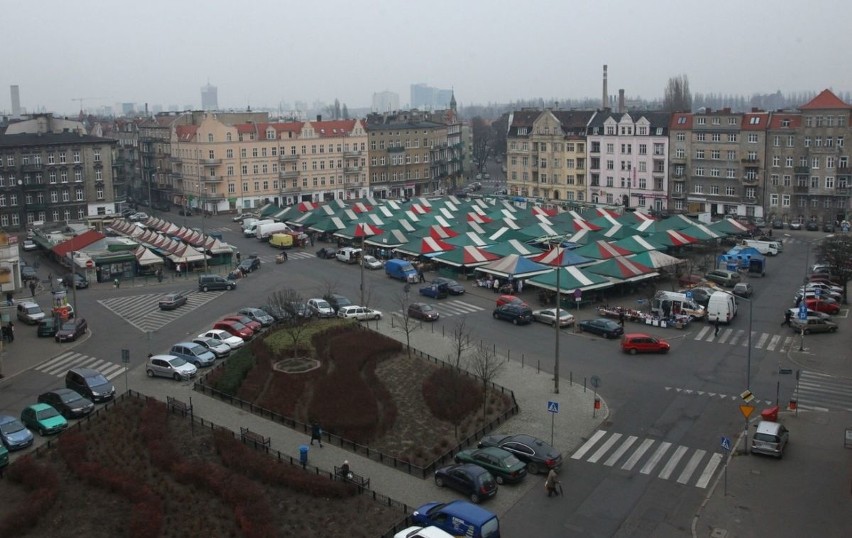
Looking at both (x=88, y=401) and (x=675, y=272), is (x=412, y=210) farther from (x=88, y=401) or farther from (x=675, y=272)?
(x=88, y=401)

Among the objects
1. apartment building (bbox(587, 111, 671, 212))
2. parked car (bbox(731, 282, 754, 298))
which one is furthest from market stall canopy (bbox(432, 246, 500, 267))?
apartment building (bbox(587, 111, 671, 212))

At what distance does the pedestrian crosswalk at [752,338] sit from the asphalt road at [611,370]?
3.2 inches

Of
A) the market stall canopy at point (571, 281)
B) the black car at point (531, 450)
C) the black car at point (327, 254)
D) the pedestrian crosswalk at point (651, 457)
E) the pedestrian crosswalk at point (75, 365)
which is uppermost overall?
the market stall canopy at point (571, 281)

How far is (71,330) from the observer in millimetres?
34531

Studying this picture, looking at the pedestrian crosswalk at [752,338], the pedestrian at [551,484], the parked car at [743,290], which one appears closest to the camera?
the pedestrian at [551,484]

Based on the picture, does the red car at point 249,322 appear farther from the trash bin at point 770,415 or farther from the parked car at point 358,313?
the trash bin at point 770,415

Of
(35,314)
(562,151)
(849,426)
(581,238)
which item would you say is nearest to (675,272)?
(581,238)

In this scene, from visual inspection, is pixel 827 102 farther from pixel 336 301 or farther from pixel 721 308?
pixel 336 301

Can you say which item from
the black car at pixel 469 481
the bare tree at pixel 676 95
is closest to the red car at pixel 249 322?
the black car at pixel 469 481

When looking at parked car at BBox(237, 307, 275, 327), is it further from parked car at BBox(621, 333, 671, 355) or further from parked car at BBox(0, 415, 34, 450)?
parked car at BBox(621, 333, 671, 355)

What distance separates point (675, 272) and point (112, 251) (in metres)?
32.8

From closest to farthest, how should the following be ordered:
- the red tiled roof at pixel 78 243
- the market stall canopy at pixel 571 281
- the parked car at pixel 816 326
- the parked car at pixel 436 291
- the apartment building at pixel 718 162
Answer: the parked car at pixel 816 326 < the market stall canopy at pixel 571 281 < the parked car at pixel 436 291 < the red tiled roof at pixel 78 243 < the apartment building at pixel 718 162

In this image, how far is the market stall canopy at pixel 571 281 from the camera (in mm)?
38750

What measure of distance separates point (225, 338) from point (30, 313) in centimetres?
1182
